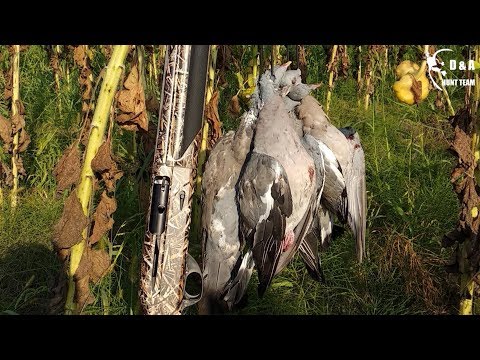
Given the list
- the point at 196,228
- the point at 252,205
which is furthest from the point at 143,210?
the point at 252,205

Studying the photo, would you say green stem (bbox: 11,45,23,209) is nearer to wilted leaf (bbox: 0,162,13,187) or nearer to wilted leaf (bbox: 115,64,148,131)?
wilted leaf (bbox: 0,162,13,187)

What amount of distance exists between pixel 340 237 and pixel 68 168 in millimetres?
1207

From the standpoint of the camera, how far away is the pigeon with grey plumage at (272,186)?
138cm

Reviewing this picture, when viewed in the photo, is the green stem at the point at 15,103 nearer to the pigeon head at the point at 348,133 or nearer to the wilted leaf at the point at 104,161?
the wilted leaf at the point at 104,161

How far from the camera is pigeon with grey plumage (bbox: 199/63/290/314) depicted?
146 centimetres

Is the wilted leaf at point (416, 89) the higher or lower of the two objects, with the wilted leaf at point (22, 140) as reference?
higher

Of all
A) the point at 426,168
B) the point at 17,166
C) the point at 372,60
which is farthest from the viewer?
the point at 372,60

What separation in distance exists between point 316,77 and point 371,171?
792 millimetres

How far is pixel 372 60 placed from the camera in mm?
3104

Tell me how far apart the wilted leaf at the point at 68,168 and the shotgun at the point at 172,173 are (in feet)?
0.79

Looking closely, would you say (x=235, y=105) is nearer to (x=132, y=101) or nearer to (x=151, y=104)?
(x=151, y=104)

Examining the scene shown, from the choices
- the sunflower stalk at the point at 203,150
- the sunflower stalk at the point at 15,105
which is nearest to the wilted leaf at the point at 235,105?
the sunflower stalk at the point at 203,150

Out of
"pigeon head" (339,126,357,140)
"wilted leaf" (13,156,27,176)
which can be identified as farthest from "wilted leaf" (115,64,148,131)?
"wilted leaf" (13,156,27,176)

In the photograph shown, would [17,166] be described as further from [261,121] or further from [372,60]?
[372,60]
